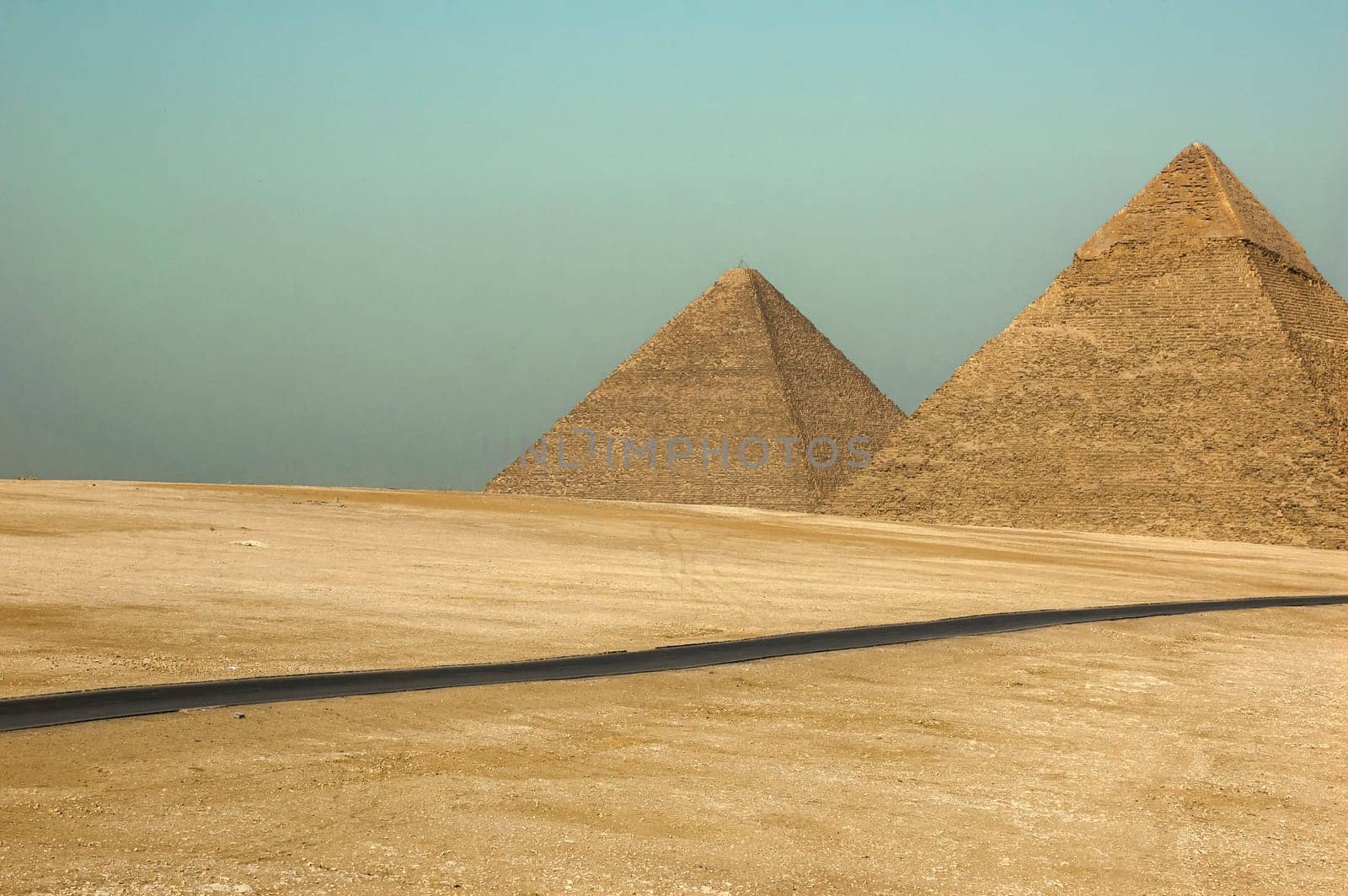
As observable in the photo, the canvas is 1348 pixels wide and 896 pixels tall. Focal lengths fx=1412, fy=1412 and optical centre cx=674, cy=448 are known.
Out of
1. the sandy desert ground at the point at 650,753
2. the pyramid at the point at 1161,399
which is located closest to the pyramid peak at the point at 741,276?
the pyramid at the point at 1161,399

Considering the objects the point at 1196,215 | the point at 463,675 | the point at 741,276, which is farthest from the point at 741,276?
the point at 463,675

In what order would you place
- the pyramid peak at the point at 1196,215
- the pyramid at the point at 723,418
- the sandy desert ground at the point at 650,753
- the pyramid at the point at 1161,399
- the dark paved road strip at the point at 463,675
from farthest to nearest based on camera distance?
1. the pyramid at the point at 723,418
2. the pyramid peak at the point at 1196,215
3. the pyramid at the point at 1161,399
4. the dark paved road strip at the point at 463,675
5. the sandy desert ground at the point at 650,753

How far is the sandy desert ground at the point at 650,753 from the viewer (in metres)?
5.30

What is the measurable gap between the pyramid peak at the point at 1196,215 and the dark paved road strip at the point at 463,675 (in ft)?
132

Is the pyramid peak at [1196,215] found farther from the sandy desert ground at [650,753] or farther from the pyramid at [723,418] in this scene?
the sandy desert ground at [650,753]

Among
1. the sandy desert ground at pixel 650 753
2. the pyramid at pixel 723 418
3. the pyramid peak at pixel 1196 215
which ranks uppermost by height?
the pyramid peak at pixel 1196 215

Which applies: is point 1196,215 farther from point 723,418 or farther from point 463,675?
point 463,675

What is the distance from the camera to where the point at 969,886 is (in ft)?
17.0

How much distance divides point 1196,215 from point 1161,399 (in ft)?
27.8

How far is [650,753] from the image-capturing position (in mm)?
7047

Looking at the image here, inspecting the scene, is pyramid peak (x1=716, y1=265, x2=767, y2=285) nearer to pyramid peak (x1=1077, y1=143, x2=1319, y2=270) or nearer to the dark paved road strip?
pyramid peak (x1=1077, y1=143, x2=1319, y2=270)

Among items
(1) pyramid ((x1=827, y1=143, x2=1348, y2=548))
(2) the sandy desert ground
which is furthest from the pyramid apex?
(2) the sandy desert ground

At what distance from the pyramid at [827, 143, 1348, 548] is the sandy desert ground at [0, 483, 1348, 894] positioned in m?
29.7

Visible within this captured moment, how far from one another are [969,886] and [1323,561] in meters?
31.4
